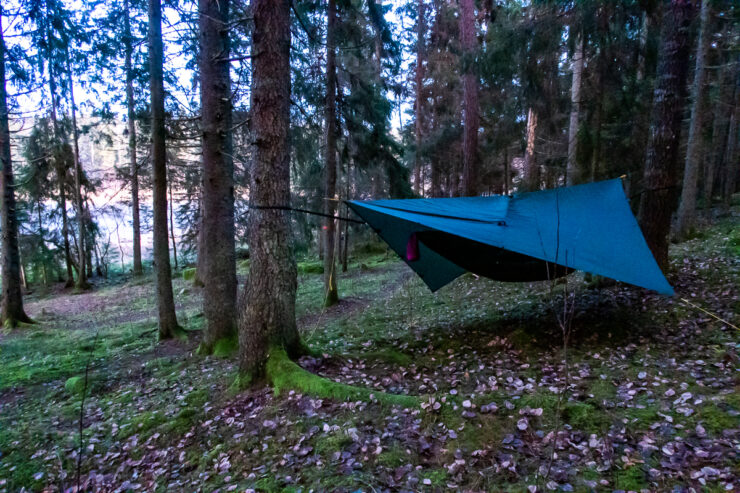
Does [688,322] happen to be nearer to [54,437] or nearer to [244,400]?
[244,400]

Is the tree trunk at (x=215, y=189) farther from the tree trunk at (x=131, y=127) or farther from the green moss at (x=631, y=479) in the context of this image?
the green moss at (x=631, y=479)

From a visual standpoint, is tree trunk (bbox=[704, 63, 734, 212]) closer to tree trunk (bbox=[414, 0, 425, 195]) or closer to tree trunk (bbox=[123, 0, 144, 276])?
tree trunk (bbox=[414, 0, 425, 195])

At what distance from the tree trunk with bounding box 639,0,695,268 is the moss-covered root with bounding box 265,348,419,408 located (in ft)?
11.8

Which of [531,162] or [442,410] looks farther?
[531,162]

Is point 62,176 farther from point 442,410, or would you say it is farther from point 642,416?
point 642,416

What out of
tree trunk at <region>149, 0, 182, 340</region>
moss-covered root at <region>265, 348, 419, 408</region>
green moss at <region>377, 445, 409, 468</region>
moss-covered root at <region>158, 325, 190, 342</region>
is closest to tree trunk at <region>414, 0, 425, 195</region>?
tree trunk at <region>149, 0, 182, 340</region>

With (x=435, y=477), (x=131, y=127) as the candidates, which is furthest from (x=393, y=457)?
→ (x=131, y=127)

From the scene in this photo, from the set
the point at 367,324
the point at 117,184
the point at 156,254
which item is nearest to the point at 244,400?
the point at 367,324

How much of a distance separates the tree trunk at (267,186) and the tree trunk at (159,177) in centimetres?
302

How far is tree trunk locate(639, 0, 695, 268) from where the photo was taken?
4211mm

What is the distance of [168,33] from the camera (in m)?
5.62

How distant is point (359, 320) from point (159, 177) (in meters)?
3.63

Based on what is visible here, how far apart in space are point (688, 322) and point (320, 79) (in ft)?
20.7

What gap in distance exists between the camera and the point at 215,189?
4.57m
